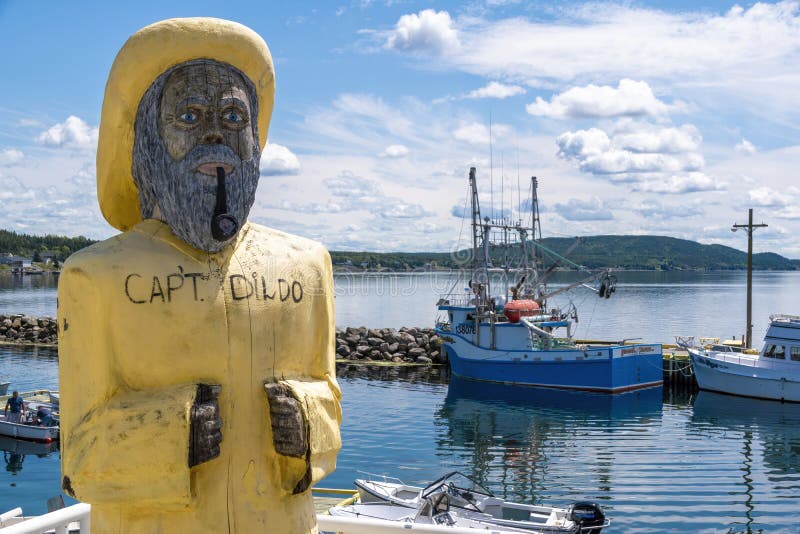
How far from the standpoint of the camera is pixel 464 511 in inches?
569

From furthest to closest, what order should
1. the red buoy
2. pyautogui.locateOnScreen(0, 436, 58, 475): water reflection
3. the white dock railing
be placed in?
1. the red buoy
2. pyautogui.locateOnScreen(0, 436, 58, 475): water reflection
3. the white dock railing

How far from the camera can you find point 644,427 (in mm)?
26391

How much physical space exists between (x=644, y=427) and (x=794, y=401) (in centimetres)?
711

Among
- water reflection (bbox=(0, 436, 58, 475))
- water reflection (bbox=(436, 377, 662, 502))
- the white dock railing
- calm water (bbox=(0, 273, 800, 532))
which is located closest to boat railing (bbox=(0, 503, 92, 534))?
the white dock railing

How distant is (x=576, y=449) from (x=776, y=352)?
36.9 ft

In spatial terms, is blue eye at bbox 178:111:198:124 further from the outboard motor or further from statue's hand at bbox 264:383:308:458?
the outboard motor

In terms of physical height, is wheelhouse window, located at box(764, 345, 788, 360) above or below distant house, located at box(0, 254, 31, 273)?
below

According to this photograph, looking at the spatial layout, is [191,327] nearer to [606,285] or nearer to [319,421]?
[319,421]

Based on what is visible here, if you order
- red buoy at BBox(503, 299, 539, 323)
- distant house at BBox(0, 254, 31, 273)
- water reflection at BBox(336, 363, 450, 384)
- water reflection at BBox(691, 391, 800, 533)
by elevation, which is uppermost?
distant house at BBox(0, 254, 31, 273)

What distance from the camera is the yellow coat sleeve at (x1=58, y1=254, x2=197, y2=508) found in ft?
9.21

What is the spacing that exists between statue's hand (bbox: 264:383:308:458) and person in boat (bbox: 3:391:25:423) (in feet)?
74.3

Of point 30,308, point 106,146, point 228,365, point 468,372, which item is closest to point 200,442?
point 228,365

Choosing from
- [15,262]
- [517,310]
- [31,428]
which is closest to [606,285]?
[517,310]

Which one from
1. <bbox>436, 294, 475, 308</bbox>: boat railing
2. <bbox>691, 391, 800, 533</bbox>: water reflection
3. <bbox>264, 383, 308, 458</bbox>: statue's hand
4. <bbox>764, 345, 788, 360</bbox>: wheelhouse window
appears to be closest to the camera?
<bbox>264, 383, 308, 458</bbox>: statue's hand
